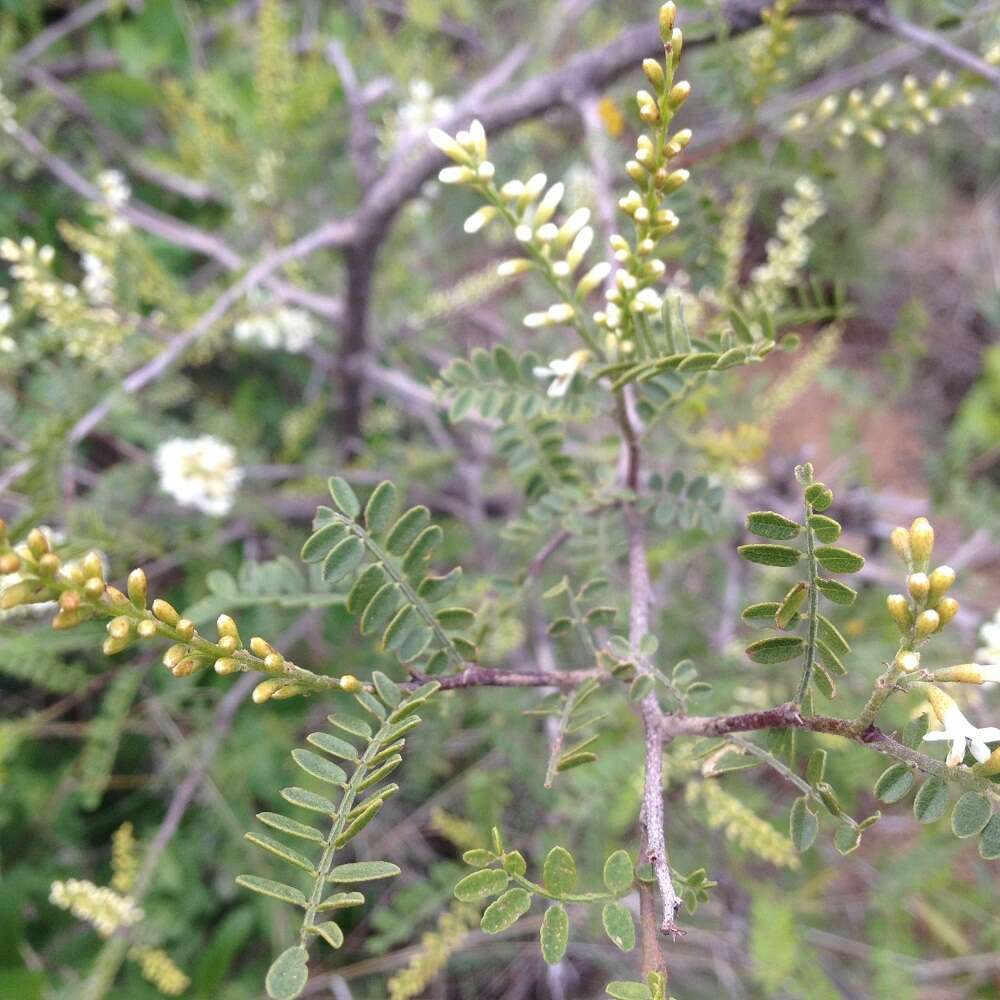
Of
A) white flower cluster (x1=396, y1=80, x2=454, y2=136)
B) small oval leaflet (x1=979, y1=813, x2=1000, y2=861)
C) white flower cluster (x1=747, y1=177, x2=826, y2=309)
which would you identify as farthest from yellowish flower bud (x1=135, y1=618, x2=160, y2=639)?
white flower cluster (x1=396, y1=80, x2=454, y2=136)

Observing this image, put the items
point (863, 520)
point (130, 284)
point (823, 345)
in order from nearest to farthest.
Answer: point (130, 284) → point (823, 345) → point (863, 520)

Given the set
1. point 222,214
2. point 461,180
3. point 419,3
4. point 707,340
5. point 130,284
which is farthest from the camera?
point 222,214

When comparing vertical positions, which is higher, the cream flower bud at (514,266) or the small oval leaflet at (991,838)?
the cream flower bud at (514,266)

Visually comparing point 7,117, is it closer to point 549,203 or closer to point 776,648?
point 549,203

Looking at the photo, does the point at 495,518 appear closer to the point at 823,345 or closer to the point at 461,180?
the point at 823,345

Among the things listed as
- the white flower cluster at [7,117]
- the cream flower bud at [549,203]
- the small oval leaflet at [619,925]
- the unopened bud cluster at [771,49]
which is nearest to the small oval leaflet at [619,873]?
the small oval leaflet at [619,925]

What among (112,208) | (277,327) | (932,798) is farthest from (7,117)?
(932,798)

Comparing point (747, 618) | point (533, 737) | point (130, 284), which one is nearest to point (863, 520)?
point (533, 737)

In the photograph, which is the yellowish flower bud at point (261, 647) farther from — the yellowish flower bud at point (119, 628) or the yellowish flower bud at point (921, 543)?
the yellowish flower bud at point (921, 543)
